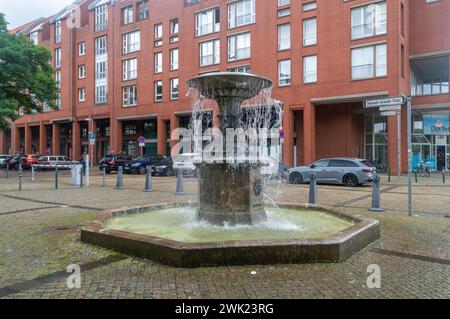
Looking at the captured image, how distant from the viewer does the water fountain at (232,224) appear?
550 cm

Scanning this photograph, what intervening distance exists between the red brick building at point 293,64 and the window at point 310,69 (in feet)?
0.26

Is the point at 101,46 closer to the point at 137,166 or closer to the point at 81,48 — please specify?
the point at 81,48

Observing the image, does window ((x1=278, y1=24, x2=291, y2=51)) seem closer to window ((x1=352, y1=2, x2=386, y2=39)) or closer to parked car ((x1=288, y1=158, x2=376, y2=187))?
window ((x1=352, y1=2, x2=386, y2=39))

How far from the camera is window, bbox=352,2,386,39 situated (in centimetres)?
2972

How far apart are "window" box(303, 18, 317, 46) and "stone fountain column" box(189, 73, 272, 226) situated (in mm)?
26798

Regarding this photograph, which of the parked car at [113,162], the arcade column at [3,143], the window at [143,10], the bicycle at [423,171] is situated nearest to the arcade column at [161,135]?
the parked car at [113,162]

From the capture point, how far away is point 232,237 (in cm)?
670

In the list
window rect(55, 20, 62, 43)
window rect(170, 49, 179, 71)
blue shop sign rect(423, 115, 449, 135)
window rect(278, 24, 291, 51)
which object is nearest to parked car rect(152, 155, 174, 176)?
window rect(278, 24, 291, 51)

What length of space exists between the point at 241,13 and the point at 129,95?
16693mm

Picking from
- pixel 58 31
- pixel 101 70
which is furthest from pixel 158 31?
pixel 58 31

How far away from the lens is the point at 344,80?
3095 cm

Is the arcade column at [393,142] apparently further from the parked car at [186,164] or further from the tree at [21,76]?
the tree at [21,76]
